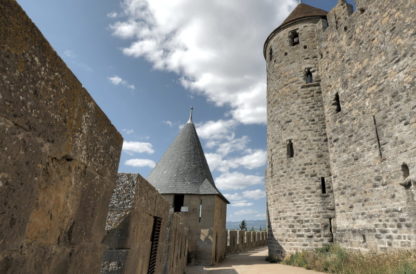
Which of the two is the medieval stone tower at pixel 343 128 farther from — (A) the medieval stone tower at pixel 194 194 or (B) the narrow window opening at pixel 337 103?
(A) the medieval stone tower at pixel 194 194

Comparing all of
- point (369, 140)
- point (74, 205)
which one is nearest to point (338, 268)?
point (369, 140)

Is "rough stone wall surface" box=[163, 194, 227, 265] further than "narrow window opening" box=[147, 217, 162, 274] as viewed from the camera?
Yes

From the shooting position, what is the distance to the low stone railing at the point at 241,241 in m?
19.4

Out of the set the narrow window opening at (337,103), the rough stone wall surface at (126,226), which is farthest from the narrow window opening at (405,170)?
the rough stone wall surface at (126,226)

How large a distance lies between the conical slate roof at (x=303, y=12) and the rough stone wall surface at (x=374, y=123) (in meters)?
2.27

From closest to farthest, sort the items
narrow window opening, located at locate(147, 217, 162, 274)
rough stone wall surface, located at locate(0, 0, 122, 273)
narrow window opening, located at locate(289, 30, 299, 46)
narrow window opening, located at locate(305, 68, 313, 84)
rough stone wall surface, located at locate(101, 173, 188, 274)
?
1. rough stone wall surface, located at locate(0, 0, 122, 273)
2. rough stone wall surface, located at locate(101, 173, 188, 274)
3. narrow window opening, located at locate(147, 217, 162, 274)
4. narrow window opening, located at locate(305, 68, 313, 84)
5. narrow window opening, located at locate(289, 30, 299, 46)

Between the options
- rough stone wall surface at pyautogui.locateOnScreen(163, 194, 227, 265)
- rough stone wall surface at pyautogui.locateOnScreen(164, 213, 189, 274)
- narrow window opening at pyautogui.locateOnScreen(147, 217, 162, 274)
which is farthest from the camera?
rough stone wall surface at pyautogui.locateOnScreen(163, 194, 227, 265)

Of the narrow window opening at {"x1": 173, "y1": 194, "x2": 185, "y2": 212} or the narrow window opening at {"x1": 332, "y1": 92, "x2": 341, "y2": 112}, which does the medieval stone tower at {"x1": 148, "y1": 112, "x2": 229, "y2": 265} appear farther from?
the narrow window opening at {"x1": 332, "y1": 92, "x2": 341, "y2": 112}

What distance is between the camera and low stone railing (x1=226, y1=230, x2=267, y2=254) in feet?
63.8

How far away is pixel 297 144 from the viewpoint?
12266 millimetres

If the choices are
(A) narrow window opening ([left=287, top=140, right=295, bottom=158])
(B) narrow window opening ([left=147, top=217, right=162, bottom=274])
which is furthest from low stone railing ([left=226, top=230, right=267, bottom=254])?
(B) narrow window opening ([left=147, top=217, right=162, bottom=274])

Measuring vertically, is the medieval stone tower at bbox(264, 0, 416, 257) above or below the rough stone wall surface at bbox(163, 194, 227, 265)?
above

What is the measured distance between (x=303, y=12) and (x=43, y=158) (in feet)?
52.9

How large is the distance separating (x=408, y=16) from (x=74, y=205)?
33.4 feet
